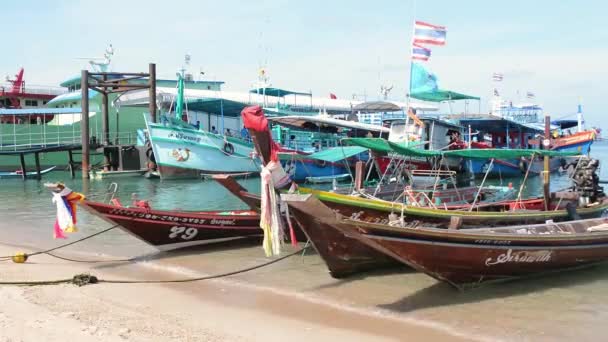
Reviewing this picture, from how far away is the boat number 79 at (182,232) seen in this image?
10.6 metres

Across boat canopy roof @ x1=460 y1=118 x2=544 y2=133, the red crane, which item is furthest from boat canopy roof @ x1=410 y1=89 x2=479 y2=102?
the red crane

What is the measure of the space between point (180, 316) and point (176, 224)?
383cm

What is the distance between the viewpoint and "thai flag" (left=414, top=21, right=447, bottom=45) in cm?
1666

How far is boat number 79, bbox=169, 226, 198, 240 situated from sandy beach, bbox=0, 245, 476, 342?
193 cm

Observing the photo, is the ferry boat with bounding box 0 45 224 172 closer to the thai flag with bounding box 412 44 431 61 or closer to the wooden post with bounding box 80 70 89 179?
the wooden post with bounding box 80 70 89 179

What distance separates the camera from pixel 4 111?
33562 millimetres

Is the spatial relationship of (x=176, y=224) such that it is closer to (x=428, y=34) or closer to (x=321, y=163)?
(x=428, y=34)

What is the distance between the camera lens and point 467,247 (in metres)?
7.27

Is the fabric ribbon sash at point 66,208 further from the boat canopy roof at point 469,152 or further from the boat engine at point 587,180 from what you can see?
the boat engine at point 587,180

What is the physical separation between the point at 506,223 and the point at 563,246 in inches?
88.1

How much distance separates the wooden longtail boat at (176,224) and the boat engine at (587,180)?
6.88 metres

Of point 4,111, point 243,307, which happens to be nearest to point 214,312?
point 243,307

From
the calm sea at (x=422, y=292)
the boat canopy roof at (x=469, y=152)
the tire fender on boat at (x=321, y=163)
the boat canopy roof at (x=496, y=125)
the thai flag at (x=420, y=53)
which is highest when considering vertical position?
the thai flag at (x=420, y=53)

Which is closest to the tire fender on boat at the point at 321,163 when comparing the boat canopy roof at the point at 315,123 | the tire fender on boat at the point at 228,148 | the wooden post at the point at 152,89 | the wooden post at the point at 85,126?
the boat canopy roof at the point at 315,123
